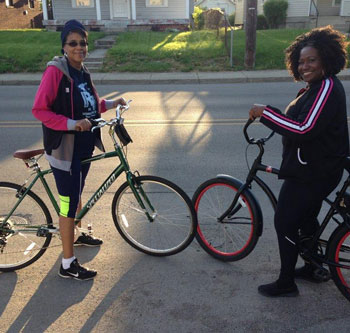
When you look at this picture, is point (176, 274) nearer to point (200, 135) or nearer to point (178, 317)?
point (178, 317)

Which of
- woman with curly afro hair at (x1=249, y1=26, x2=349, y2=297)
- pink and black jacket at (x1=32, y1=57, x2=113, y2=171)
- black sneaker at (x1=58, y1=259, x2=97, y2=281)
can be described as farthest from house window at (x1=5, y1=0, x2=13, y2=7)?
woman with curly afro hair at (x1=249, y1=26, x2=349, y2=297)

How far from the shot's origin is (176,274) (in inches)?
131

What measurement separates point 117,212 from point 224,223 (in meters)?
0.97

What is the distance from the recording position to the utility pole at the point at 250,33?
14680mm

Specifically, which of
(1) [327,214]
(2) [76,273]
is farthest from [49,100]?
(1) [327,214]

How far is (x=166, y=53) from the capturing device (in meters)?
17.1

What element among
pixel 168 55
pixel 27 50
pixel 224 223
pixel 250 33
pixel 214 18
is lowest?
pixel 224 223

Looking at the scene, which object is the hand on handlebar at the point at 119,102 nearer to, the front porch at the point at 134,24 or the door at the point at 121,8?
the front porch at the point at 134,24

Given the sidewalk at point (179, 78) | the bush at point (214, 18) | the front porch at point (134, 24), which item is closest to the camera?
the sidewalk at point (179, 78)

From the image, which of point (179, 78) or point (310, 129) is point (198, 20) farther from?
point (310, 129)

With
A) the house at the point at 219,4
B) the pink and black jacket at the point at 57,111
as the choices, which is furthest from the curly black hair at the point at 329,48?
the house at the point at 219,4

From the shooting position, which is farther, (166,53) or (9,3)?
(9,3)

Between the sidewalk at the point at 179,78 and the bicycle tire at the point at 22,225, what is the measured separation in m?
10.9

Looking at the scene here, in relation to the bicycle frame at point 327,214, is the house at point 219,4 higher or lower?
higher
